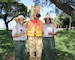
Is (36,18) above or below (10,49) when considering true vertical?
above

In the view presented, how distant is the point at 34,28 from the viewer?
276 inches

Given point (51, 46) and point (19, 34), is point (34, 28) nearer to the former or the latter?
point (19, 34)

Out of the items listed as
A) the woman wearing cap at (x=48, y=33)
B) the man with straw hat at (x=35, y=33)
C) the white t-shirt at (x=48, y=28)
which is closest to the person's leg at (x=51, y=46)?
the woman wearing cap at (x=48, y=33)

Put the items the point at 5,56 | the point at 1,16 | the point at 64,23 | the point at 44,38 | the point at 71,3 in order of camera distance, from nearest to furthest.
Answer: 1. the point at 44,38
2. the point at 5,56
3. the point at 71,3
4. the point at 1,16
5. the point at 64,23

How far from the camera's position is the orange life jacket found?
702 cm

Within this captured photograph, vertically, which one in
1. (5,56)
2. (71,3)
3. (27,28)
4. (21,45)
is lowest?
(5,56)

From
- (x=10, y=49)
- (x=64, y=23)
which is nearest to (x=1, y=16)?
(x=64, y=23)

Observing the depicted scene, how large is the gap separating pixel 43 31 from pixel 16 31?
2.70 feet

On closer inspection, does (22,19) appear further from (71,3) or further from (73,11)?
(71,3)

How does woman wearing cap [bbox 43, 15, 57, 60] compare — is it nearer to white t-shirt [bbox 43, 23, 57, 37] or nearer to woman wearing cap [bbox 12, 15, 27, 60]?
white t-shirt [bbox 43, 23, 57, 37]

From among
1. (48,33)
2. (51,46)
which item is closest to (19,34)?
(48,33)

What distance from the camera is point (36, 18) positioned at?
7152 millimetres

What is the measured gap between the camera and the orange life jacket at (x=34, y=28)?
7.02 meters

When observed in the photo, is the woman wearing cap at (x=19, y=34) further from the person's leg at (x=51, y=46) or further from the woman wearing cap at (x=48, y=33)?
the person's leg at (x=51, y=46)
